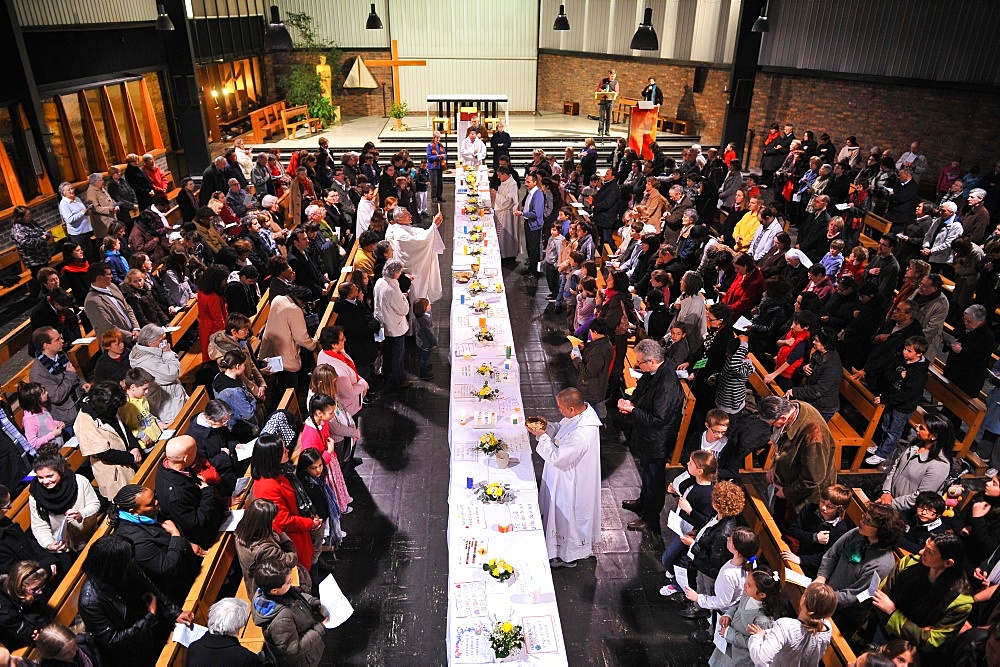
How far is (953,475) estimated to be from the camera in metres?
5.69

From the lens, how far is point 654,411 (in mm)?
5922

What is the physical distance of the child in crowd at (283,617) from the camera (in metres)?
3.88

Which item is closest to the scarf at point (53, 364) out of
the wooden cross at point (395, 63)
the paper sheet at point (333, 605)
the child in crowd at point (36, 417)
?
the child in crowd at point (36, 417)

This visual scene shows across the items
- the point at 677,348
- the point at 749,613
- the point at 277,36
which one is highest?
the point at 277,36

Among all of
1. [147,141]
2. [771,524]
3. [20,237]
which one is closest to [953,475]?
[771,524]

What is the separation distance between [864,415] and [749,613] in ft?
12.9

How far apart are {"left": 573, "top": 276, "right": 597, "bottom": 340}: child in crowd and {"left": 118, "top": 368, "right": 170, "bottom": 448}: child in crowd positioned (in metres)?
4.94

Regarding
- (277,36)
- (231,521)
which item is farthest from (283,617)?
(277,36)

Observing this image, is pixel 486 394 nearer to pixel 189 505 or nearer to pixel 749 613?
pixel 189 505

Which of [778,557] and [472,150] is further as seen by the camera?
[472,150]

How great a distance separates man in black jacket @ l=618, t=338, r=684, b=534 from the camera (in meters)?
5.79

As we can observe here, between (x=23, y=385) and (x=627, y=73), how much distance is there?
20487mm

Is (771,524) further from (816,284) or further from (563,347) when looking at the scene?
(563,347)

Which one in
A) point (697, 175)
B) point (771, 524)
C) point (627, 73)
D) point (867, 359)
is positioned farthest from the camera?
point (627, 73)
